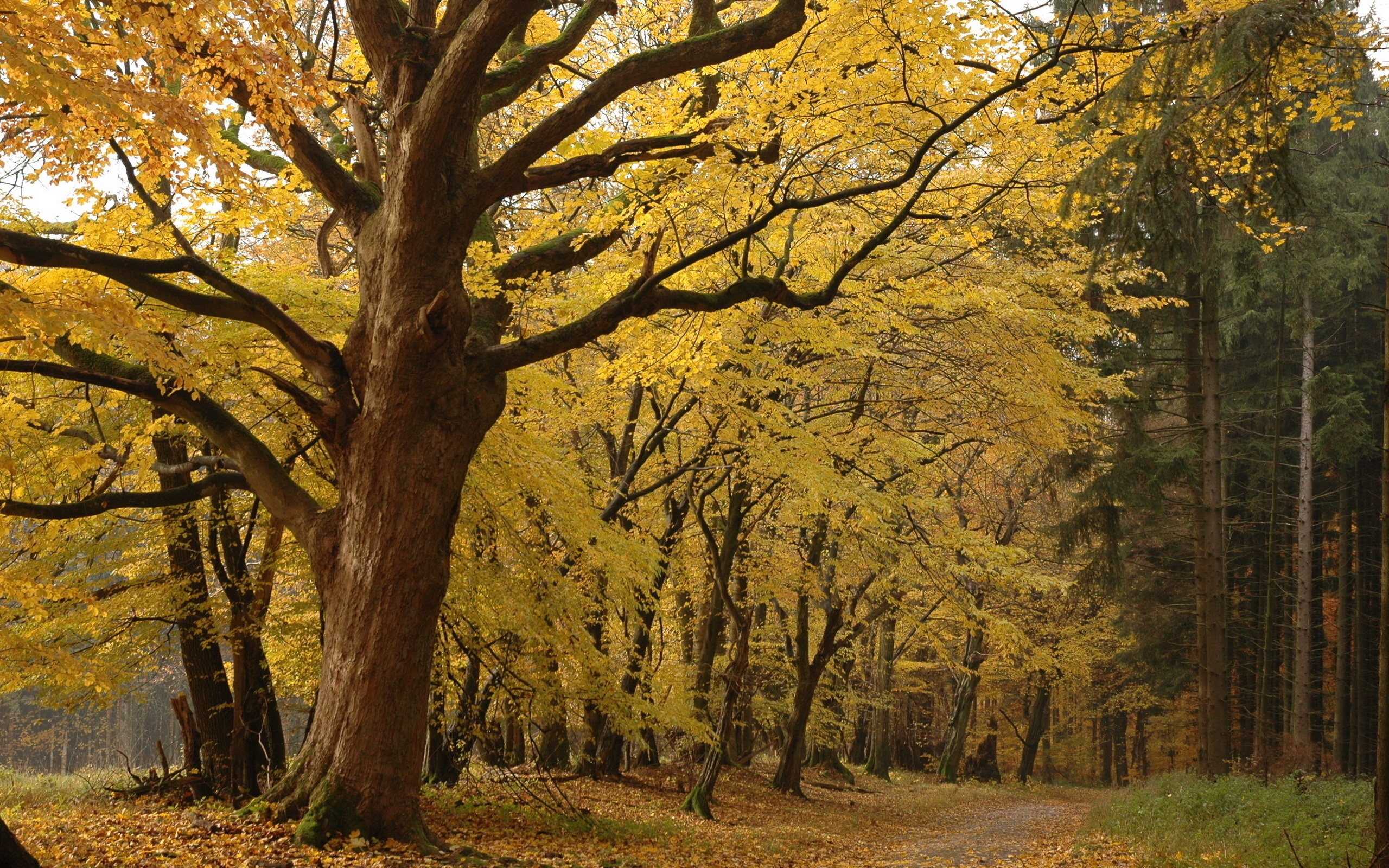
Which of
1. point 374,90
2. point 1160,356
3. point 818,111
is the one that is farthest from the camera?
point 1160,356

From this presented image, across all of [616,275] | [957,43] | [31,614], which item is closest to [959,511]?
[616,275]

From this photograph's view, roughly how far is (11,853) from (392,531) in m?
2.68

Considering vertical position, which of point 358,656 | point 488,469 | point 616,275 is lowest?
point 358,656

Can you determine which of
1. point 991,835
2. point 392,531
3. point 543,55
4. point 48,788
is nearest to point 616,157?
point 543,55

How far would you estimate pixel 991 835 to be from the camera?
1253 cm

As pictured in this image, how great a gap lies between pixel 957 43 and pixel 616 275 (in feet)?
11.3

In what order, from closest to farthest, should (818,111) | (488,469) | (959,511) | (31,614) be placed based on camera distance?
(31,614) < (818,111) < (488,469) < (959,511)

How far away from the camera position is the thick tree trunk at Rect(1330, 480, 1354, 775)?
1608 centimetres

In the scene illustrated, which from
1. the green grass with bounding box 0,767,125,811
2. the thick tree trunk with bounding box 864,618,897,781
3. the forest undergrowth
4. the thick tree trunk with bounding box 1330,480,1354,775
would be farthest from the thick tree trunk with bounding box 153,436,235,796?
the thick tree trunk with bounding box 1330,480,1354,775

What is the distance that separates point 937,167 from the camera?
622cm

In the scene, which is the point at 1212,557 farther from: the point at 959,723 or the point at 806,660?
the point at 959,723

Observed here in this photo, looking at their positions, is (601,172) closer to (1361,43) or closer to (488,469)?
(488,469)

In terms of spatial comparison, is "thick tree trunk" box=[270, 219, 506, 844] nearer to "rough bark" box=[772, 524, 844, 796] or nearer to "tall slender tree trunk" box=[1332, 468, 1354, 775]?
"rough bark" box=[772, 524, 844, 796]

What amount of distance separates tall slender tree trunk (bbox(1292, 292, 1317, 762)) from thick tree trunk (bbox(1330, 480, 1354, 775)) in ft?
1.58
